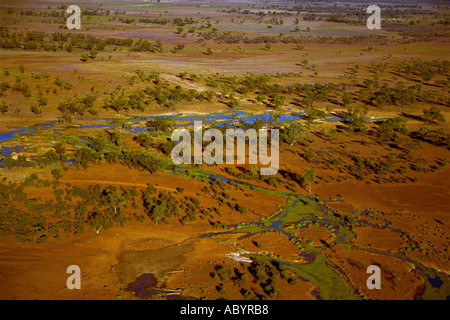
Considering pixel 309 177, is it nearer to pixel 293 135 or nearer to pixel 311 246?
pixel 311 246

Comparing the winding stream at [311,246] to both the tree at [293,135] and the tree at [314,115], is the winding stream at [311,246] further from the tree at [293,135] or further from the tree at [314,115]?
the tree at [314,115]

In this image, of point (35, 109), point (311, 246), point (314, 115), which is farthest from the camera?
point (314, 115)

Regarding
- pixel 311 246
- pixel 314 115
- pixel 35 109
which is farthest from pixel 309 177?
pixel 35 109

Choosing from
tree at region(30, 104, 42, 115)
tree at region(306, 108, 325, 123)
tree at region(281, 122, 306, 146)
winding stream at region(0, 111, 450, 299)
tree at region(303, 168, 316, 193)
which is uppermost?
tree at region(30, 104, 42, 115)

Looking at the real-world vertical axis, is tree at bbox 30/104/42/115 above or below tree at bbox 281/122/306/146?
above

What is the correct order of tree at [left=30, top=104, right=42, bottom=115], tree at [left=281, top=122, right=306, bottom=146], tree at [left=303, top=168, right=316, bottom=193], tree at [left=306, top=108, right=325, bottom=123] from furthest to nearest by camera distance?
tree at [left=306, top=108, right=325, bottom=123]
tree at [left=30, top=104, right=42, bottom=115]
tree at [left=281, top=122, right=306, bottom=146]
tree at [left=303, top=168, right=316, bottom=193]

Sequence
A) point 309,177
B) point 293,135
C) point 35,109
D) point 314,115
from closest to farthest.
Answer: point 309,177
point 293,135
point 35,109
point 314,115

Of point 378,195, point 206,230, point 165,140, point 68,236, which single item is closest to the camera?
point 68,236

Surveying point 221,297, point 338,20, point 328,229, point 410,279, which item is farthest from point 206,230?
point 338,20

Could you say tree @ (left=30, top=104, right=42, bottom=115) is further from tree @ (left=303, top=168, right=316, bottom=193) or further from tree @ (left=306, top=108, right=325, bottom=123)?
tree @ (left=306, top=108, right=325, bottom=123)

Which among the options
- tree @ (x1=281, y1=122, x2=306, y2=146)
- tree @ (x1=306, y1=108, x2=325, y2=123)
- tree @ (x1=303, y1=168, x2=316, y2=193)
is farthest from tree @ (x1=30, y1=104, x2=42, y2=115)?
tree @ (x1=306, y1=108, x2=325, y2=123)
